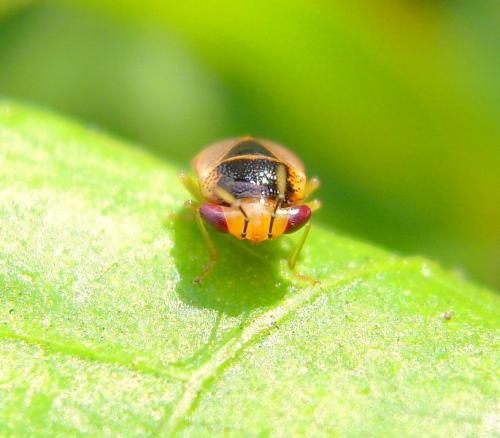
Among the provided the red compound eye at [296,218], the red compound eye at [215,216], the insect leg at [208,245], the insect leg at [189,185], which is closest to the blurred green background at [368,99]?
the insect leg at [189,185]

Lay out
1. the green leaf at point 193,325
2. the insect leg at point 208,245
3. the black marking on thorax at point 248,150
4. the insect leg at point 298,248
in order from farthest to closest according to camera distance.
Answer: the black marking on thorax at point 248,150
the insect leg at point 298,248
the insect leg at point 208,245
the green leaf at point 193,325

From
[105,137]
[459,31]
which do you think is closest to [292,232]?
[105,137]

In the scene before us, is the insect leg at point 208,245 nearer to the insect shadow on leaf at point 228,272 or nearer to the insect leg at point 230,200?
the insect shadow on leaf at point 228,272

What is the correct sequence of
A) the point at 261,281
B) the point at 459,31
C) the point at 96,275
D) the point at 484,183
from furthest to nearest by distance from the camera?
the point at 459,31, the point at 484,183, the point at 261,281, the point at 96,275

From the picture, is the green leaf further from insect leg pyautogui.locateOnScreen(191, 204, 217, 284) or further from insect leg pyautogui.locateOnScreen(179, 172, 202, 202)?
insect leg pyautogui.locateOnScreen(179, 172, 202, 202)

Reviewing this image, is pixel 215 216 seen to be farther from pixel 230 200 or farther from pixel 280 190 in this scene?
pixel 280 190

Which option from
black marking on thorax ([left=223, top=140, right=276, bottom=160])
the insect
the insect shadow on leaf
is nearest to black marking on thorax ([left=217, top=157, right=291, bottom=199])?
the insect

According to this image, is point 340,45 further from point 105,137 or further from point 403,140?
point 105,137
